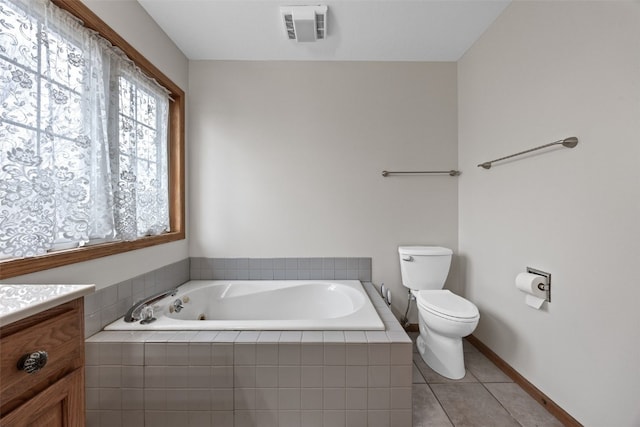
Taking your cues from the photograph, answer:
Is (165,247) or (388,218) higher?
(388,218)

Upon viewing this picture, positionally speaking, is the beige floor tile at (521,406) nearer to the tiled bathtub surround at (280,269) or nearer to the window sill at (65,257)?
the tiled bathtub surround at (280,269)

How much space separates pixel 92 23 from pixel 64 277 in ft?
4.04

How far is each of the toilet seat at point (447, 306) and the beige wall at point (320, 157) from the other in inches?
17.4

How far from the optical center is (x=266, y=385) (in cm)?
130

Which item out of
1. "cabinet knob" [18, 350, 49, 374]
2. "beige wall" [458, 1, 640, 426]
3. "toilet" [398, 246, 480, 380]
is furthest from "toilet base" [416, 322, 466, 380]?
"cabinet knob" [18, 350, 49, 374]

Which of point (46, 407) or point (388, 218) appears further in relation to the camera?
point (388, 218)

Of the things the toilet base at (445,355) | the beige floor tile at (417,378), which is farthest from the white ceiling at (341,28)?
the beige floor tile at (417,378)

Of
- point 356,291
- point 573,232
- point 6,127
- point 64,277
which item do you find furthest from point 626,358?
point 6,127

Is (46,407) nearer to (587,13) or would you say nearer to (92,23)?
(92,23)

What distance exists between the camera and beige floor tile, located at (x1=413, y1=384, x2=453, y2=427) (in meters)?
1.40

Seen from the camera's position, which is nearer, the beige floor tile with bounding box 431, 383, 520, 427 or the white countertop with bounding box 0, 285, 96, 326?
the white countertop with bounding box 0, 285, 96, 326

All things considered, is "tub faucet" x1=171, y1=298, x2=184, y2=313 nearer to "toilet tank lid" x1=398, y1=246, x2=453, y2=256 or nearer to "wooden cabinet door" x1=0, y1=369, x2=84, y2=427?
"wooden cabinet door" x1=0, y1=369, x2=84, y2=427

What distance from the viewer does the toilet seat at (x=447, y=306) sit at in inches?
65.2

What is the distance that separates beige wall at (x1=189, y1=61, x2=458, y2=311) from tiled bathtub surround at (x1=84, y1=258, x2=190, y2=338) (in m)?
0.40
